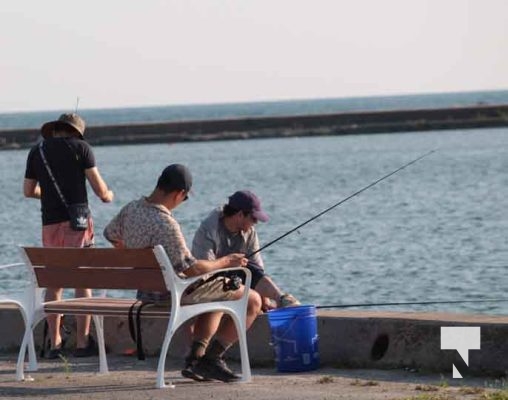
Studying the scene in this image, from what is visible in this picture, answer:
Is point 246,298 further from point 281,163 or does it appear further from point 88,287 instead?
point 281,163

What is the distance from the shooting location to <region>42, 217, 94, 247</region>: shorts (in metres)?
9.44

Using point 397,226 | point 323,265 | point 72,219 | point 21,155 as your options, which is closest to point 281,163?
point 21,155

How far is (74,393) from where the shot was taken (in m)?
8.12

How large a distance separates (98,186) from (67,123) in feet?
1.48

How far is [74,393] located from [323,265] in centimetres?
1372

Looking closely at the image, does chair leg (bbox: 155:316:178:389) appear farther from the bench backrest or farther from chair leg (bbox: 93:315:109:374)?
chair leg (bbox: 93:315:109:374)

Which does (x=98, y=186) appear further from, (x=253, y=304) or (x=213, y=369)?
(x=213, y=369)

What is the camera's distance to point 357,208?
111 feet

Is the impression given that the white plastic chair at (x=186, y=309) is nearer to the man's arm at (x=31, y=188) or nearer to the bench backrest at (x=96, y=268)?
the bench backrest at (x=96, y=268)

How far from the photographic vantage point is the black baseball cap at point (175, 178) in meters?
8.26

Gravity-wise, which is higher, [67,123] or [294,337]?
[67,123]

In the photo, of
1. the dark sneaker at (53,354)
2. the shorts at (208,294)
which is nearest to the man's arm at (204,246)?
the shorts at (208,294)

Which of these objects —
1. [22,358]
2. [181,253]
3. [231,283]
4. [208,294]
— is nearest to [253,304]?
[231,283]

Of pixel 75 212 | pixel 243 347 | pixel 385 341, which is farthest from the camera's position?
pixel 75 212
